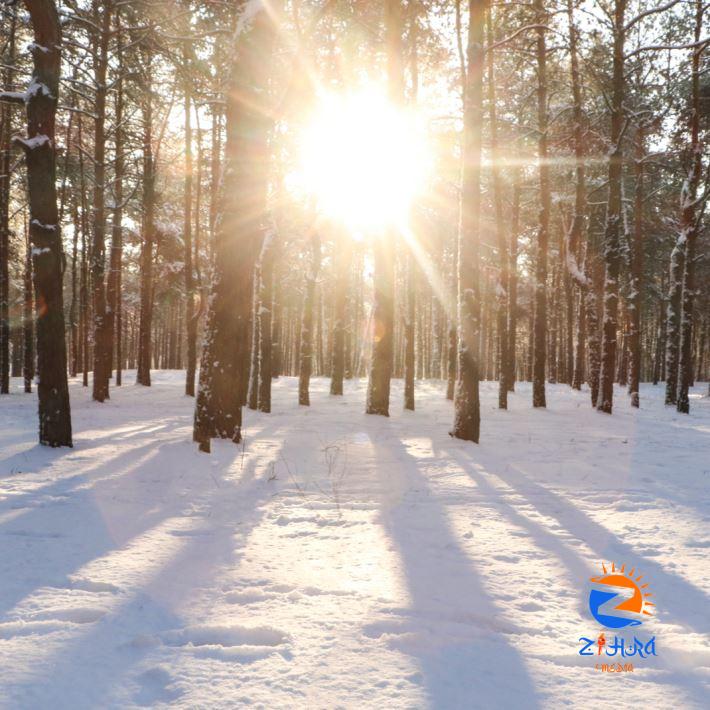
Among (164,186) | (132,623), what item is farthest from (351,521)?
(164,186)

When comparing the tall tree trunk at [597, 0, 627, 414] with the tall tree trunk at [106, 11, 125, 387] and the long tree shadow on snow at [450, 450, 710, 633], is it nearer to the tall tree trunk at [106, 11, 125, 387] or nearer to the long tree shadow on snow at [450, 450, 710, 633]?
the long tree shadow on snow at [450, 450, 710, 633]

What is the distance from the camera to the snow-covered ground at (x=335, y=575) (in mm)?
2150

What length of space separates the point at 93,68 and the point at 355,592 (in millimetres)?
15578

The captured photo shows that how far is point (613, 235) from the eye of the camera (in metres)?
13.3

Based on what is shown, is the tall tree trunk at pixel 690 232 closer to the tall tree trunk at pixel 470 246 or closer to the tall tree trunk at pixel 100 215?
the tall tree trunk at pixel 470 246

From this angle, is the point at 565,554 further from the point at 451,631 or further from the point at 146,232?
the point at 146,232

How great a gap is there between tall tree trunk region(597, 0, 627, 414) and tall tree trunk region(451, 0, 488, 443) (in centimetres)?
632

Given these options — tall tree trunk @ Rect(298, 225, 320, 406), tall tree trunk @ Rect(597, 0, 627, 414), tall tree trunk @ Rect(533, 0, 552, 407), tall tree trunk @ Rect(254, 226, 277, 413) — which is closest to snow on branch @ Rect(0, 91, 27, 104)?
tall tree trunk @ Rect(254, 226, 277, 413)

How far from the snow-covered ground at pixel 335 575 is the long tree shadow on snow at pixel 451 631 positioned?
12 millimetres

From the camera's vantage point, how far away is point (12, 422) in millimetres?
10094

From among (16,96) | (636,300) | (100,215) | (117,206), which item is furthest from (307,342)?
(636,300)

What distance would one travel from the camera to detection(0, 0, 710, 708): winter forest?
2.36 metres

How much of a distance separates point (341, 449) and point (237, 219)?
3.73 metres

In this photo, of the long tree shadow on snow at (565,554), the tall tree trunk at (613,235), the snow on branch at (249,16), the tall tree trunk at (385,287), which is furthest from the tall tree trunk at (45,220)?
the tall tree trunk at (613,235)
